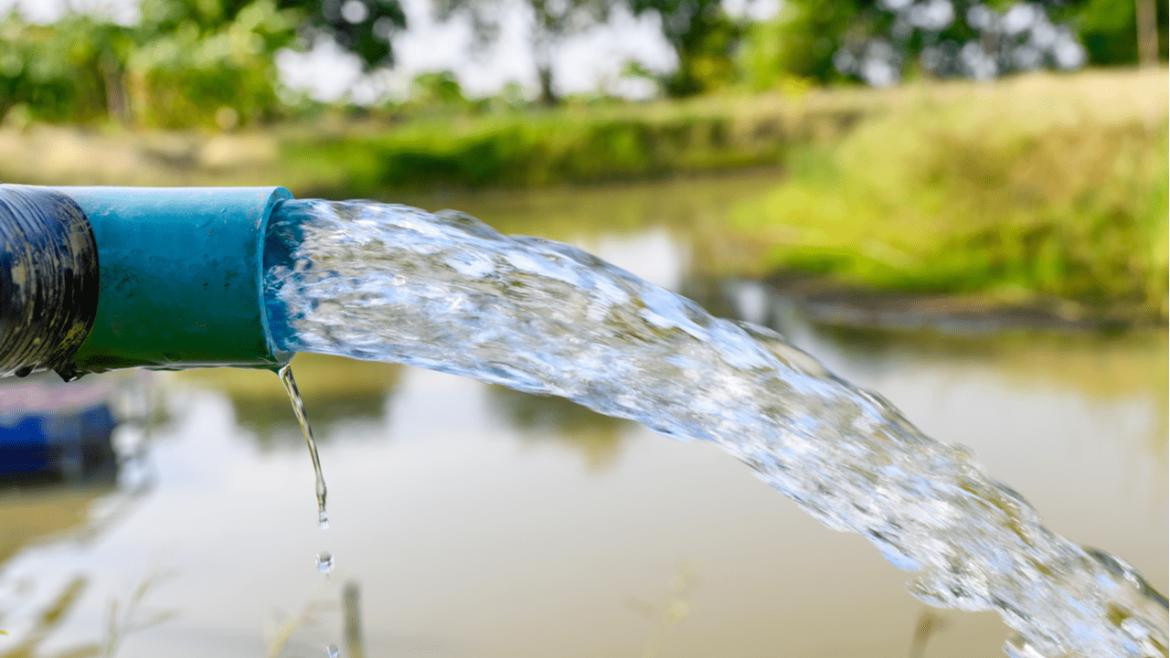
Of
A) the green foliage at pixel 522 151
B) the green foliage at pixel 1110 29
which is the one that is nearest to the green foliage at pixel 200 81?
the green foliage at pixel 522 151

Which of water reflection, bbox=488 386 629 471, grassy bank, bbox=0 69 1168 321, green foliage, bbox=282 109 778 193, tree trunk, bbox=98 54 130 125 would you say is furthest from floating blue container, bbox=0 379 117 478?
tree trunk, bbox=98 54 130 125

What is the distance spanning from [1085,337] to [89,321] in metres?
7.62

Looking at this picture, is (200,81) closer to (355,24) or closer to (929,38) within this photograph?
(355,24)

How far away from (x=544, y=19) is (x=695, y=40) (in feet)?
14.6

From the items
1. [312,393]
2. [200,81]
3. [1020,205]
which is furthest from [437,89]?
[312,393]

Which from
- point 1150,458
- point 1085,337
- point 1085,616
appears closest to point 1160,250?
point 1085,337

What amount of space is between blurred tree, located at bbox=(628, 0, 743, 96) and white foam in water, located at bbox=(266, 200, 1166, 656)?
107ft

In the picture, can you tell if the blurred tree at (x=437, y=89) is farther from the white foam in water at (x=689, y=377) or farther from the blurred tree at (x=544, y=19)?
the white foam in water at (x=689, y=377)

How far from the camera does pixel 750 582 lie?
15.0 feet

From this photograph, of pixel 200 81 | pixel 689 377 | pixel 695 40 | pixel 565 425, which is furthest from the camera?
pixel 695 40

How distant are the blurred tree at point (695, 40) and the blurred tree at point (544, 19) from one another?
58.1 inches

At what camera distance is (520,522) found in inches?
208

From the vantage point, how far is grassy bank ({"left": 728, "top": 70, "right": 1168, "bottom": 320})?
28.5ft

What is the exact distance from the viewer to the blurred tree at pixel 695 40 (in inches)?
1326
